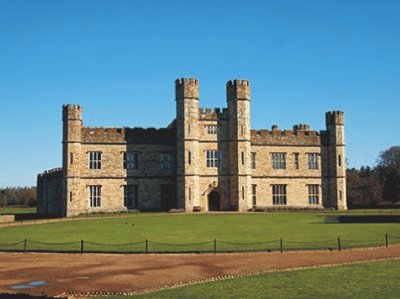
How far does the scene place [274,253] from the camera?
22812 mm

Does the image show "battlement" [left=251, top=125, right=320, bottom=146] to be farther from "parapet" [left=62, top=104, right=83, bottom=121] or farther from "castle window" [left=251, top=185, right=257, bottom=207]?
"parapet" [left=62, top=104, right=83, bottom=121]

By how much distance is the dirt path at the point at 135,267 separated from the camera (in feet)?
52.9

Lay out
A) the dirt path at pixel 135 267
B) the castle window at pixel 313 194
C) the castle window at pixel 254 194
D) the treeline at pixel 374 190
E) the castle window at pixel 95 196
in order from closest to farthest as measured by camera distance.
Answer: the dirt path at pixel 135 267 < the castle window at pixel 95 196 < the castle window at pixel 254 194 < the castle window at pixel 313 194 < the treeline at pixel 374 190

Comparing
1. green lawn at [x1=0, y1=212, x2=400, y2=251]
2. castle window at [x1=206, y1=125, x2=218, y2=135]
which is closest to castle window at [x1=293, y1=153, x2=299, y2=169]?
castle window at [x1=206, y1=125, x2=218, y2=135]

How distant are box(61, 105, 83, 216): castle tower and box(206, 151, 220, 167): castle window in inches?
511

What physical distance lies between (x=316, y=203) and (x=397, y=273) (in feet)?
132

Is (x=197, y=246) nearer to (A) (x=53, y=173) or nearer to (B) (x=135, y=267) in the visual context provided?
(B) (x=135, y=267)

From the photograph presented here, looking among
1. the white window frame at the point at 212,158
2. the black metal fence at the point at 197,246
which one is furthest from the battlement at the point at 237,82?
the black metal fence at the point at 197,246

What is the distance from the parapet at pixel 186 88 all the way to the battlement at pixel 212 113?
185 centimetres

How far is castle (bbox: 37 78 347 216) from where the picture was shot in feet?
169

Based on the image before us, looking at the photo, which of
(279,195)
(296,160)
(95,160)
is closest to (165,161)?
(95,160)

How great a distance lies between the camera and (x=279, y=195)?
56.4m

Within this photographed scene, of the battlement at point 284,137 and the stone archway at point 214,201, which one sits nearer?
the stone archway at point 214,201

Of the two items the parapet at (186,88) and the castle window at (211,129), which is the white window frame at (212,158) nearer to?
the castle window at (211,129)
